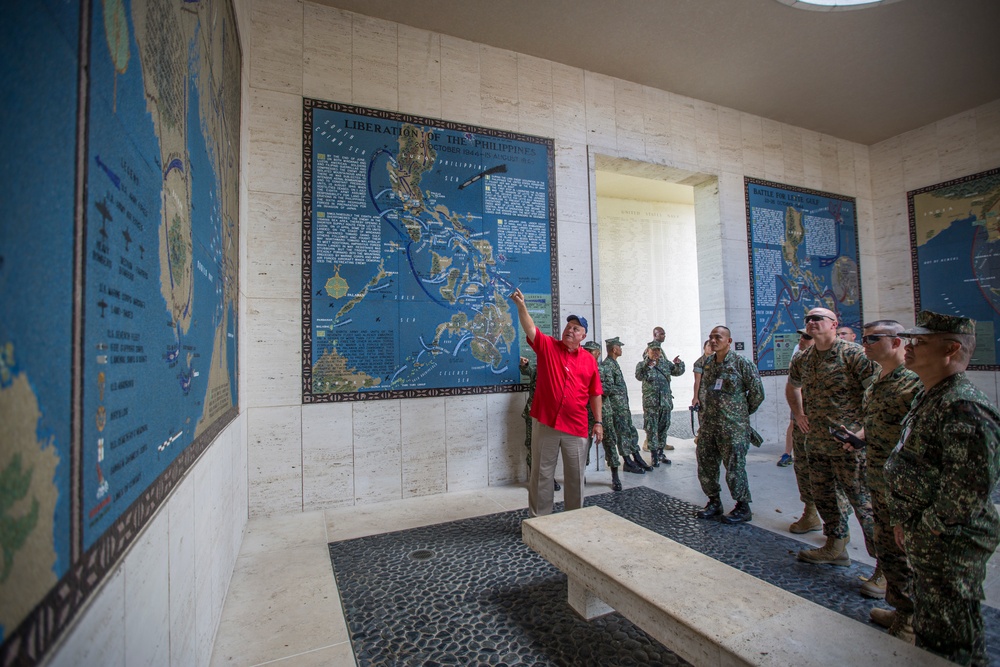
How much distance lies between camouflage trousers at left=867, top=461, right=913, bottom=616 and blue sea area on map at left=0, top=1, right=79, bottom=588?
3059 mm

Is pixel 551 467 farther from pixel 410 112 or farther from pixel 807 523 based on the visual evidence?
pixel 410 112

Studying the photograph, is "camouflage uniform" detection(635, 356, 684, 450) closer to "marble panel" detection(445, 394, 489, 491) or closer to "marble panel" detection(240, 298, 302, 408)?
"marble panel" detection(445, 394, 489, 491)

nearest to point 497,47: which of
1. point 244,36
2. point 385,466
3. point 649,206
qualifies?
point 244,36

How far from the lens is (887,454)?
2443 millimetres

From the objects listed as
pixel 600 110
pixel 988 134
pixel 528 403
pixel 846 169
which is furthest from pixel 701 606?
pixel 988 134

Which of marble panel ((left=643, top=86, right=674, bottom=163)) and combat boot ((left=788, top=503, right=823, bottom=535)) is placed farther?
marble panel ((left=643, top=86, right=674, bottom=163))

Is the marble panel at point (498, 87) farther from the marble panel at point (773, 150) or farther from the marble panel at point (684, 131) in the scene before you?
the marble panel at point (773, 150)

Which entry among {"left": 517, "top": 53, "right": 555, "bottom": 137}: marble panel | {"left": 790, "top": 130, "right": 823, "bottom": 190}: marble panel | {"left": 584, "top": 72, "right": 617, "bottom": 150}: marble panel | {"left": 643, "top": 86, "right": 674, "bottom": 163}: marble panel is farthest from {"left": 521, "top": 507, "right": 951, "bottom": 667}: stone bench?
{"left": 790, "top": 130, "right": 823, "bottom": 190}: marble panel

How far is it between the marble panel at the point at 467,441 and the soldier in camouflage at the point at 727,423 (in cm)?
215

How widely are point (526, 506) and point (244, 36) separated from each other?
4.77 meters

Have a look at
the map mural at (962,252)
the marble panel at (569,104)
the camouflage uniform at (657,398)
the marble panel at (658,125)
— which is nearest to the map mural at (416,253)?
the marble panel at (569,104)

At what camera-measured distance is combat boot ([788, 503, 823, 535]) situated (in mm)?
3602

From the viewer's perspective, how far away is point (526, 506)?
171 inches

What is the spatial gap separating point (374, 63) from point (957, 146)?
887cm
